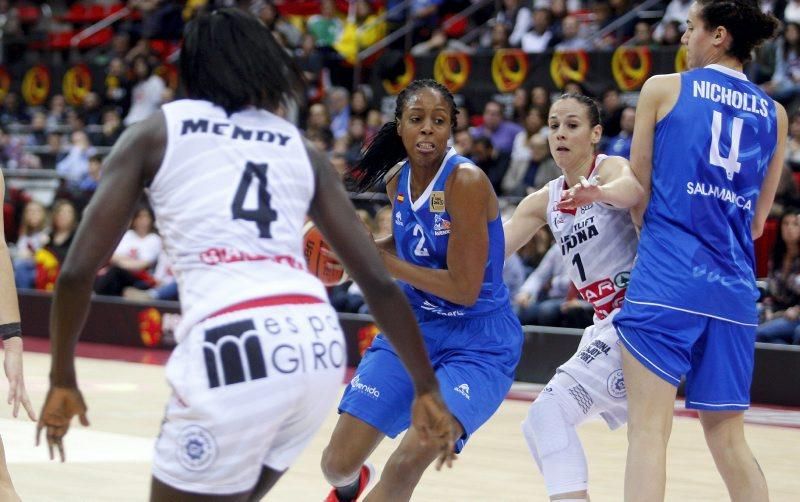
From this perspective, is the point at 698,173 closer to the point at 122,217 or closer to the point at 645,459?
the point at 645,459

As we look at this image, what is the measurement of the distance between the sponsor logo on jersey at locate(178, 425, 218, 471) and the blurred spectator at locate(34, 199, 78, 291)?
10811 millimetres

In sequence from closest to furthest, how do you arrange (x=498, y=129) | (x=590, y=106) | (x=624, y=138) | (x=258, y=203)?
(x=258, y=203) → (x=590, y=106) → (x=624, y=138) → (x=498, y=129)

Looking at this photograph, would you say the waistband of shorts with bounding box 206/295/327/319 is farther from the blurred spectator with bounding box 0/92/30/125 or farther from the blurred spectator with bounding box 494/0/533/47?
the blurred spectator with bounding box 0/92/30/125

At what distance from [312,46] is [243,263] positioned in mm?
13807

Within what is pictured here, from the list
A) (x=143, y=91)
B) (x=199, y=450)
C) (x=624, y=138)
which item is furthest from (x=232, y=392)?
(x=143, y=91)

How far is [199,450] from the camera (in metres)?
2.85

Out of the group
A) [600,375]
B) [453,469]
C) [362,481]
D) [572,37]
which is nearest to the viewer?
[600,375]

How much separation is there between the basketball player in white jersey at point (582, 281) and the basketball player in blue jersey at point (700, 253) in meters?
0.17

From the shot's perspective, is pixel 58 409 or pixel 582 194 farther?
pixel 582 194

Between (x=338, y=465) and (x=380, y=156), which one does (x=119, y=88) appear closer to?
(x=380, y=156)

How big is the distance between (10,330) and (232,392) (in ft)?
5.87

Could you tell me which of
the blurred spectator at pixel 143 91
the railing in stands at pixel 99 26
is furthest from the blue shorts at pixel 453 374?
the railing in stands at pixel 99 26

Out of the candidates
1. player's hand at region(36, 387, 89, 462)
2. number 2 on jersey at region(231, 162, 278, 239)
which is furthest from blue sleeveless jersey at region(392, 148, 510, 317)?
player's hand at region(36, 387, 89, 462)

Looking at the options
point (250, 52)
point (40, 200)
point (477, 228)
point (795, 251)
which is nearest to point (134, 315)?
point (40, 200)
